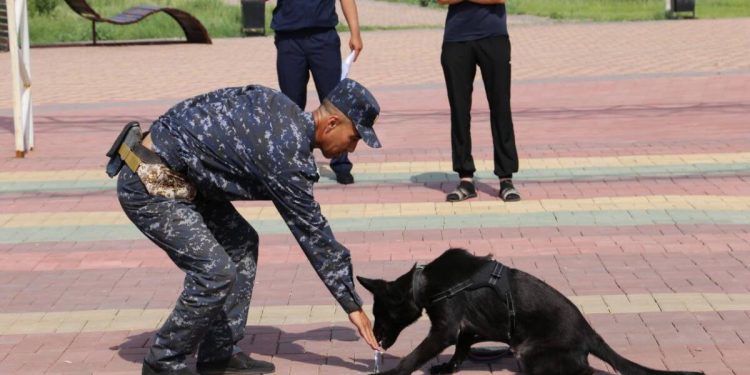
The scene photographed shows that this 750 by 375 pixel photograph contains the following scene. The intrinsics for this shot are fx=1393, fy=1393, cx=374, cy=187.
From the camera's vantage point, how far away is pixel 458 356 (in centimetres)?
564

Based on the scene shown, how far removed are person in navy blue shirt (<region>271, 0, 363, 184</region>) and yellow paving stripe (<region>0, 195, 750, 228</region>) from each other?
691mm

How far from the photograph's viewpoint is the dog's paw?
567 cm

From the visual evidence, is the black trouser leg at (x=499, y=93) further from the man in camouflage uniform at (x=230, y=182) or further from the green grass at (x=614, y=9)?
the green grass at (x=614, y=9)

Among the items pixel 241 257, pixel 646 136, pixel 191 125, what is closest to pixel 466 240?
pixel 241 257

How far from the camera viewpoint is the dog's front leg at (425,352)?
17.4 ft

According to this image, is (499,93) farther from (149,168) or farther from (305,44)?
(149,168)

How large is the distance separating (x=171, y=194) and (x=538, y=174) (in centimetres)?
553

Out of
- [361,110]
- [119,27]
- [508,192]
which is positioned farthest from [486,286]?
[119,27]

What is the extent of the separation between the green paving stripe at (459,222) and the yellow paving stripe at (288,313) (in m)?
1.84

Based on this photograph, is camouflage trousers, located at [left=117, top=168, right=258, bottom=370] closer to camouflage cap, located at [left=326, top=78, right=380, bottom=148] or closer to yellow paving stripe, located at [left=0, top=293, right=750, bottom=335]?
camouflage cap, located at [left=326, top=78, right=380, bottom=148]

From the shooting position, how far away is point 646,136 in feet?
39.7

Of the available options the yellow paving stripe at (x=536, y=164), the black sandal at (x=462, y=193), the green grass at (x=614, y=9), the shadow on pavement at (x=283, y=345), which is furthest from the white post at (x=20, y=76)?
the green grass at (x=614, y=9)

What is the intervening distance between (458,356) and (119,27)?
70.1 feet

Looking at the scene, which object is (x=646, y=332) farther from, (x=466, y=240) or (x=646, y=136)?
(x=646, y=136)
